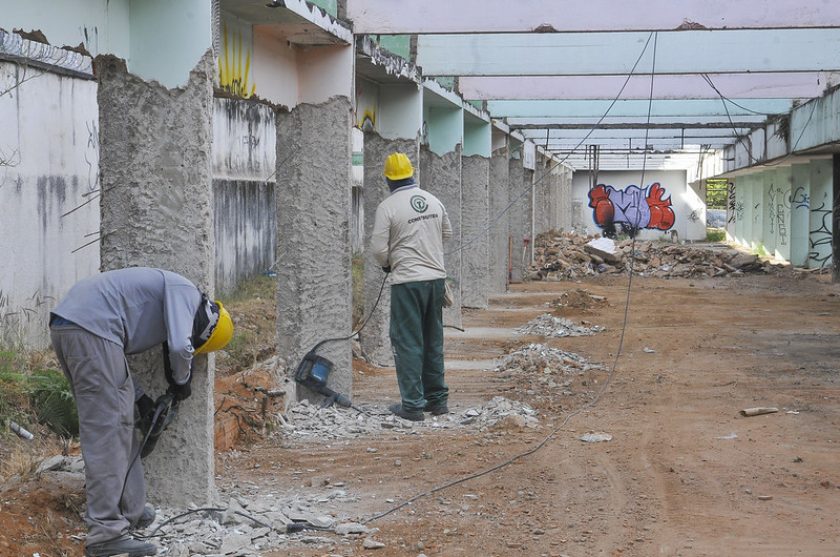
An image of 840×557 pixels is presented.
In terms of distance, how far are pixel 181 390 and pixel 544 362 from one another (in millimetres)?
7102

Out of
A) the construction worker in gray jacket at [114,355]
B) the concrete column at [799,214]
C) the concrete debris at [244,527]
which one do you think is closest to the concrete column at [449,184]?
the concrete debris at [244,527]

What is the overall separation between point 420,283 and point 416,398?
3.32 ft

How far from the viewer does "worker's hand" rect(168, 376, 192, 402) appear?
246 inches

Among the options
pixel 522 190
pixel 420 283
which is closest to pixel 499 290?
pixel 522 190

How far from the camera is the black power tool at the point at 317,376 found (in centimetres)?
1033

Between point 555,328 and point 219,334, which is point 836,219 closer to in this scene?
point 555,328

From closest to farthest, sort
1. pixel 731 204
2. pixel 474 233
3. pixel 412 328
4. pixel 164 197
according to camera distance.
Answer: pixel 164 197
pixel 412 328
pixel 474 233
pixel 731 204

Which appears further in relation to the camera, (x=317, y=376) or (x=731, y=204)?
(x=731, y=204)

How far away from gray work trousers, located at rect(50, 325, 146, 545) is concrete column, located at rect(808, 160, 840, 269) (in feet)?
80.4

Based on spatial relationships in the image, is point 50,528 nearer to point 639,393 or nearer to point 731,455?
point 731,455

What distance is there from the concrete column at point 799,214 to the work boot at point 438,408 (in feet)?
76.4

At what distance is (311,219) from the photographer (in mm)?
10414

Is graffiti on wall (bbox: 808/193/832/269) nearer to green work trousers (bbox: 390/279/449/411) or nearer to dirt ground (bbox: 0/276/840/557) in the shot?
dirt ground (bbox: 0/276/840/557)

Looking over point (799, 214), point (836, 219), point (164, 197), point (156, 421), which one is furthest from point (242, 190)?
point (799, 214)
